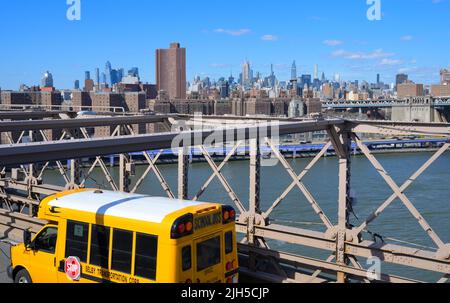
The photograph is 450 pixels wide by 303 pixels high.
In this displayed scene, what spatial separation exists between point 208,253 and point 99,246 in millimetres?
992

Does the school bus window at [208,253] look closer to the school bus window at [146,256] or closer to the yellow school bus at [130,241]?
the yellow school bus at [130,241]

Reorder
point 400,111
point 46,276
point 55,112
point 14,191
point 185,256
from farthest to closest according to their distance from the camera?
point 400,111
point 14,191
point 55,112
point 46,276
point 185,256

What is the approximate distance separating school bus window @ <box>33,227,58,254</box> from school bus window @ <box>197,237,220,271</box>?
1558 mm

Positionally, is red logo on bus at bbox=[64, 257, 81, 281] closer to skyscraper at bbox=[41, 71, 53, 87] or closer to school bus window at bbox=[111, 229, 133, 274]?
school bus window at bbox=[111, 229, 133, 274]

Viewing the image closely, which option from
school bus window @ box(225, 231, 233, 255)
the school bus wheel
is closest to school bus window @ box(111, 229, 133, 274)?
school bus window @ box(225, 231, 233, 255)

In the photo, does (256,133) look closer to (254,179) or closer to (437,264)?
(254,179)

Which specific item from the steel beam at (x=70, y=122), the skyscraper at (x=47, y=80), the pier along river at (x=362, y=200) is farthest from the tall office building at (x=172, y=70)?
the steel beam at (x=70, y=122)

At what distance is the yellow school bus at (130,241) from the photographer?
4438 mm

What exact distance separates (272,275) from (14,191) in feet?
24.5

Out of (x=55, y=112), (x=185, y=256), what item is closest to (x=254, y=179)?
(x=185, y=256)

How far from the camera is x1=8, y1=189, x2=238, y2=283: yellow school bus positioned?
4.44 meters

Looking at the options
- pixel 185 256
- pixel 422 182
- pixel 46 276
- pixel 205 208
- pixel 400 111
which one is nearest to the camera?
pixel 185 256

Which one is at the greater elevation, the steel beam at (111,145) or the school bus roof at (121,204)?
the steel beam at (111,145)

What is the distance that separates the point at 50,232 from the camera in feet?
17.4
